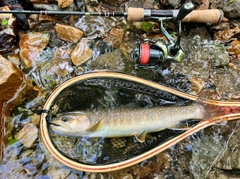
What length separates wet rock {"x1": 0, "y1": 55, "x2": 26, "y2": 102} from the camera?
3109 mm

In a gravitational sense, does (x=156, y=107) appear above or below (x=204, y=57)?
below

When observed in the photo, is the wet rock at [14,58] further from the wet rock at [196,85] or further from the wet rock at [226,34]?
the wet rock at [226,34]

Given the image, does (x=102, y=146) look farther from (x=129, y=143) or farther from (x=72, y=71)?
(x=72, y=71)

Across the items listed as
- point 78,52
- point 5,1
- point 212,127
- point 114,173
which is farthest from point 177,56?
point 5,1

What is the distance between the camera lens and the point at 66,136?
3.13m

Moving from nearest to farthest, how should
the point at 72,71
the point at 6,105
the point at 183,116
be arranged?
the point at 183,116 < the point at 6,105 < the point at 72,71

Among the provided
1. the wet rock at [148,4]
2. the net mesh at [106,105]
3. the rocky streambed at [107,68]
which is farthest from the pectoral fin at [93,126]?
the wet rock at [148,4]

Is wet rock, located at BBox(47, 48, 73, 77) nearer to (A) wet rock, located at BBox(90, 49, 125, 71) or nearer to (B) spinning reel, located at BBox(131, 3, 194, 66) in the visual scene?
(A) wet rock, located at BBox(90, 49, 125, 71)

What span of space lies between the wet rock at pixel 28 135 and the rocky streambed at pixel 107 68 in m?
0.01

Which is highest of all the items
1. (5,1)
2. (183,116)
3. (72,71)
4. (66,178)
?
(5,1)

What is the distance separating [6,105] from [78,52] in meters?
1.07

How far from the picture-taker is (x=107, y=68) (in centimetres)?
356

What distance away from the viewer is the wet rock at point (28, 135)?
3.17 m

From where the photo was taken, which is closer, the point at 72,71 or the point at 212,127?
the point at 212,127
